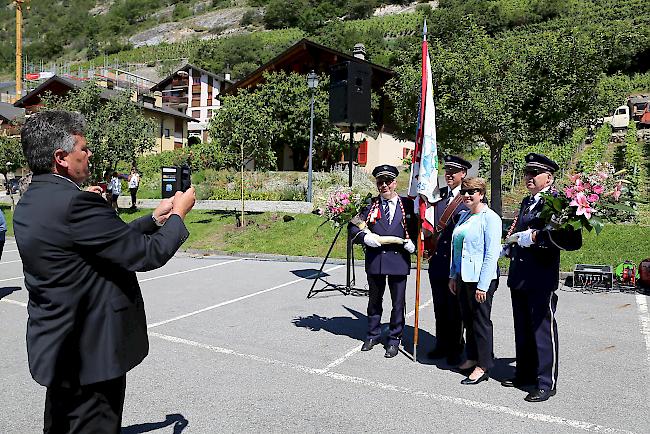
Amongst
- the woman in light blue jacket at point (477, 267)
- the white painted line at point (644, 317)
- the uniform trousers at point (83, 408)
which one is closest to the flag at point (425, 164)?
the woman in light blue jacket at point (477, 267)

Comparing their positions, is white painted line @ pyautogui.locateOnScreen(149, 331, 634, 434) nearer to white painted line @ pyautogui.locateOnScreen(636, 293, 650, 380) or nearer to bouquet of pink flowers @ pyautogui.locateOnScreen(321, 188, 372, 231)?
white painted line @ pyautogui.locateOnScreen(636, 293, 650, 380)

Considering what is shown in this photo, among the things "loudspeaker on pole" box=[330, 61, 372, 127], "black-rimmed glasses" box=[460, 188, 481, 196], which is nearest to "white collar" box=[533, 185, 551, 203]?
"black-rimmed glasses" box=[460, 188, 481, 196]

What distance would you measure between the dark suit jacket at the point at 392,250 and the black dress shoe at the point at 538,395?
176 centimetres

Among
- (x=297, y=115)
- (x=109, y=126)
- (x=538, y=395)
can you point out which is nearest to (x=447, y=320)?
(x=538, y=395)

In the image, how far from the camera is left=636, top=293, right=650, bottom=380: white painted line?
6.44m

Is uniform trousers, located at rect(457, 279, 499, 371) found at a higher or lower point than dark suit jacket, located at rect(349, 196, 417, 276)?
lower

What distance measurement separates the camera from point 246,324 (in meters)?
7.26

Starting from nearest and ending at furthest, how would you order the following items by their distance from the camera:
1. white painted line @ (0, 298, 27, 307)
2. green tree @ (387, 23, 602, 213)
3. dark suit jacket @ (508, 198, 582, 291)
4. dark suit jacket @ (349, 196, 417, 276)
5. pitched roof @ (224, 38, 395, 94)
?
dark suit jacket @ (508, 198, 582, 291) < dark suit jacket @ (349, 196, 417, 276) < white painted line @ (0, 298, 27, 307) < green tree @ (387, 23, 602, 213) < pitched roof @ (224, 38, 395, 94)

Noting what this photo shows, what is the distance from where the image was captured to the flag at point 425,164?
5645 millimetres

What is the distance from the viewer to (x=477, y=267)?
499cm

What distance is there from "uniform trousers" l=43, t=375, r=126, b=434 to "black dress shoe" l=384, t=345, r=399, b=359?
362 centimetres

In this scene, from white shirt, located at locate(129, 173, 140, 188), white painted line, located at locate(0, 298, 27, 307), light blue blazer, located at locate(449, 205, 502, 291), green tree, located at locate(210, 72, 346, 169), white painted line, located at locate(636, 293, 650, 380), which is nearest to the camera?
light blue blazer, located at locate(449, 205, 502, 291)

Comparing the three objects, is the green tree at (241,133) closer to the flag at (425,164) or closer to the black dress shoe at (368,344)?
the flag at (425,164)

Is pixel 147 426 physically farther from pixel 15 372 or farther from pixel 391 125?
pixel 391 125
